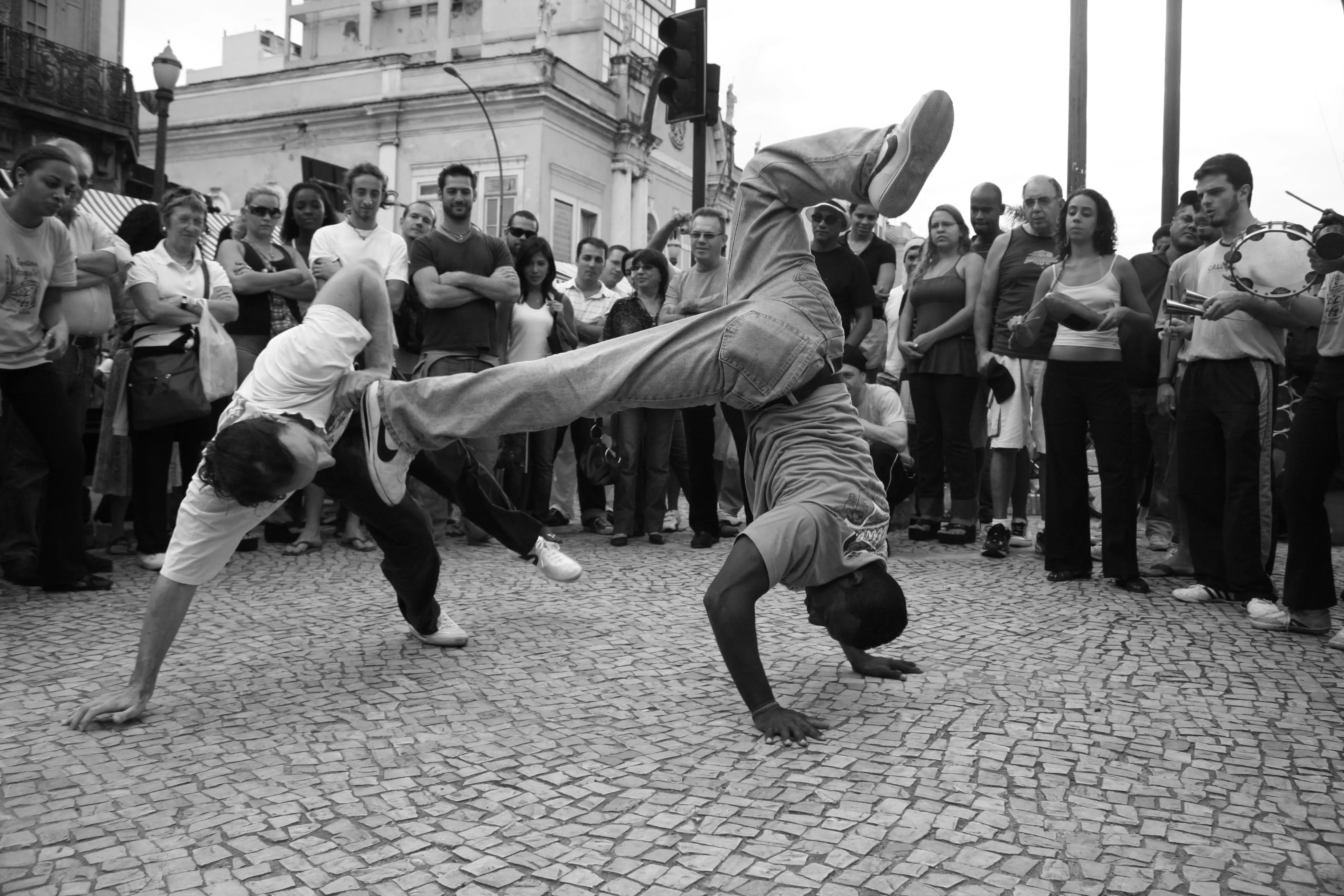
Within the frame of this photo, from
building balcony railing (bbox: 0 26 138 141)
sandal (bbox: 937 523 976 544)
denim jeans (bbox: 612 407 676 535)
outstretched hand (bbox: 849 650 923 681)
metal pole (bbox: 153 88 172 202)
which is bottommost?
outstretched hand (bbox: 849 650 923 681)

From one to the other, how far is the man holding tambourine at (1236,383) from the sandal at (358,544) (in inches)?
192

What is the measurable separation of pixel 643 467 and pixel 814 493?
4.02 m

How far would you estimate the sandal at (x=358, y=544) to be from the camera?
700 centimetres

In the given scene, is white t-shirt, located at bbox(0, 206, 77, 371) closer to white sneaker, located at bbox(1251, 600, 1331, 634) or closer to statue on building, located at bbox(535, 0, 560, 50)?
white sneaker, located at bbox(1251, 600, 1331, 634)

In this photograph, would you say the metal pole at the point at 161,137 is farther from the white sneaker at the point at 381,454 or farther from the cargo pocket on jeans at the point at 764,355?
the cargo pocket on jeans at the point at 764,355

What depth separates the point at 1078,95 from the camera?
10.3 meters

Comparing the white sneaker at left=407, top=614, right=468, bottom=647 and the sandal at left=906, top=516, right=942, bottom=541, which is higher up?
the sandal at left=906, top=516, right=942, bottom=541

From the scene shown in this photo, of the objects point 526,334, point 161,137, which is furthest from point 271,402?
point 161,137

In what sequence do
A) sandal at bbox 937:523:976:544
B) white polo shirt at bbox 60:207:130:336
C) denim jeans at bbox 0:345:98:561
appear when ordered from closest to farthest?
white polo shirt at bbox 60:207:130:336
denim jeans at bbox 0:345:98:561
sandal at bbox 937:523:976:544

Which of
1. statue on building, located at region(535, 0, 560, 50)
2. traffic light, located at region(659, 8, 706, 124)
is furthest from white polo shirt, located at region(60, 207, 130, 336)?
statue on building, located at region(535, 0, 560, 50)

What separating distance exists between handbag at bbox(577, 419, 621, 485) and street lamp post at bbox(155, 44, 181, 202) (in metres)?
12.8

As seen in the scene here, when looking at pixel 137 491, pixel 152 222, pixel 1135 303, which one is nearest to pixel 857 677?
pixel 1135 303

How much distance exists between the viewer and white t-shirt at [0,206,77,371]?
5.31 m

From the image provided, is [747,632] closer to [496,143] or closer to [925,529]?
[925,529]
